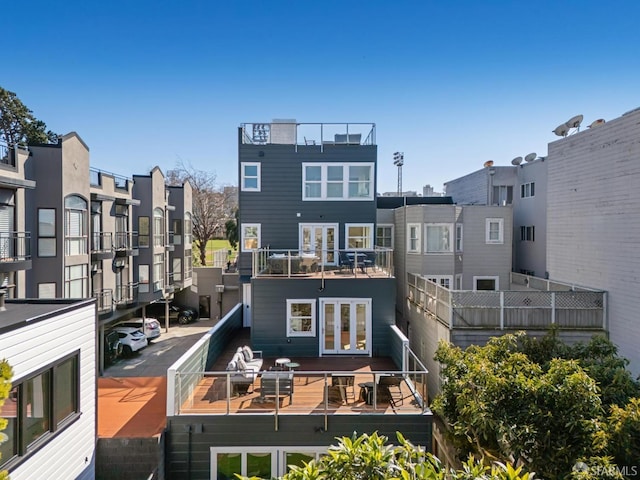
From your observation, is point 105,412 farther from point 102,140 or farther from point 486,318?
point 102,140

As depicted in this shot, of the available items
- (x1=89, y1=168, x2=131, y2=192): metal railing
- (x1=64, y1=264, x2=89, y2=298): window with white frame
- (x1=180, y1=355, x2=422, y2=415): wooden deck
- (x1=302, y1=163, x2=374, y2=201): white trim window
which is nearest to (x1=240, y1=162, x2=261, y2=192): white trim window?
(x1=302, y1=163, x2=374, y2=201): white trim window

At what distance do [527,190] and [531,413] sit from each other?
1779 cm

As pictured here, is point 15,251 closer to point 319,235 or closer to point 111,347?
point 111,347

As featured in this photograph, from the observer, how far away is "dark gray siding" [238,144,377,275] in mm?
16844

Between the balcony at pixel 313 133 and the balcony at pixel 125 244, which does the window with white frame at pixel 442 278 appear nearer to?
the balcony at pixel 313 133

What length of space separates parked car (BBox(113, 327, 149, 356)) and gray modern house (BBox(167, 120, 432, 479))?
7.18 meters

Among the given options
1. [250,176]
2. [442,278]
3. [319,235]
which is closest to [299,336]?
[319,235]

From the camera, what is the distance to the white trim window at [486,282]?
1859cm

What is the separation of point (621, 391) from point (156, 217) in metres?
23.6

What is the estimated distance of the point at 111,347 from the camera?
1853 cm

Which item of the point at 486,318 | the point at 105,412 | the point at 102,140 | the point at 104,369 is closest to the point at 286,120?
the point at 486,318

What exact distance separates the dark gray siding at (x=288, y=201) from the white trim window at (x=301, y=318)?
14.2 feet

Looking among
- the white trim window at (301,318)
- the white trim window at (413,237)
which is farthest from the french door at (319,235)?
the white trim window at (301,318)

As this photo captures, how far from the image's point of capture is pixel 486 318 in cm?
1093
